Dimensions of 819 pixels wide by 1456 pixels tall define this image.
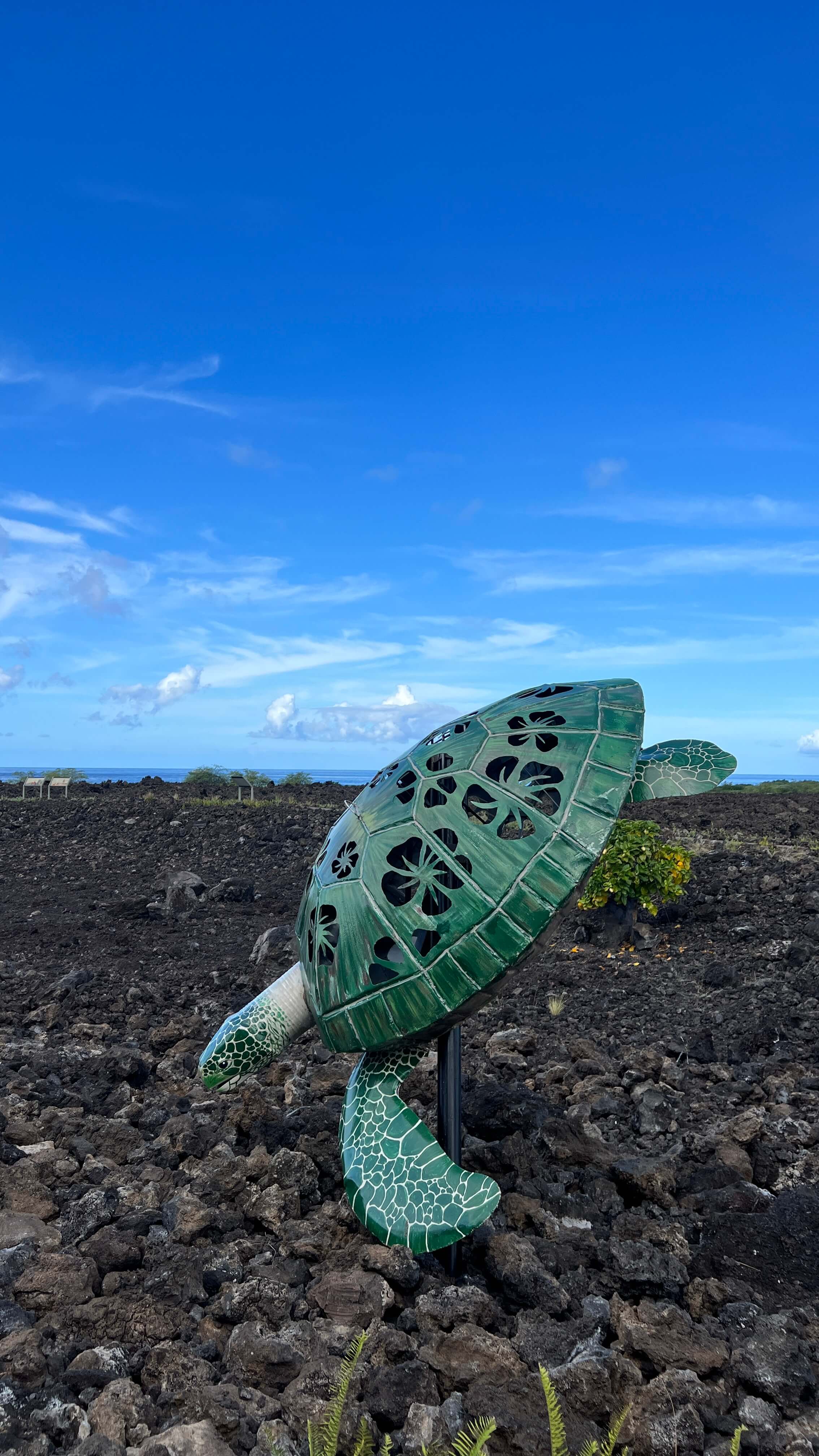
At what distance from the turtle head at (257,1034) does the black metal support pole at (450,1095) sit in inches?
26.5

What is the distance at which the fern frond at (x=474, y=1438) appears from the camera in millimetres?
2691

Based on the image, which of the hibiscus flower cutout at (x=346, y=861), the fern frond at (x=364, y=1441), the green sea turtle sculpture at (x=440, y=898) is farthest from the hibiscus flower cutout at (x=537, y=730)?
the fern frond at (x=364, y=1441)

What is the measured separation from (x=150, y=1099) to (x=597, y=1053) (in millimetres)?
3122

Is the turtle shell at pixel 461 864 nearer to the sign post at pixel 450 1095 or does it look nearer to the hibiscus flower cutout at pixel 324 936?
the hibiscus flower cutout at pixel 324 936

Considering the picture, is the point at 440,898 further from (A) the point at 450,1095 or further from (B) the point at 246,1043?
(B) the point at 246,1043

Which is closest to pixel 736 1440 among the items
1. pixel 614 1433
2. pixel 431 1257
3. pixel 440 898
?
pixel 614 1433

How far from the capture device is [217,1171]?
16.2 feet

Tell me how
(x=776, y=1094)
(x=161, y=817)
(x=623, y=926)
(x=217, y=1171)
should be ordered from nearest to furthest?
(x=217, y=1171) → (x=776, y=1094) → (x=623, y=926) → (x=161, y=817)

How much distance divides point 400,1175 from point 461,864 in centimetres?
132

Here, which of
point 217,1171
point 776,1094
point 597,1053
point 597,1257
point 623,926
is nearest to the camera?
point 597,1257

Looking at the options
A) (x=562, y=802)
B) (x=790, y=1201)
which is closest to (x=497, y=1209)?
(x=790, y=1201)

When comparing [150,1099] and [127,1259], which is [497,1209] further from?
[150,1099]

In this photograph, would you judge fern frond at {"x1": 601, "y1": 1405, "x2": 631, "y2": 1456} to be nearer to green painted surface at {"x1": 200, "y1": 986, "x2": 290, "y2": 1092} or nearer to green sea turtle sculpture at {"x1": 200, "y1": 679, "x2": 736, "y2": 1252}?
green sea turtle sculpture at {"x1": 200, "y1": 679, "x2": 736, "y2": 1252}

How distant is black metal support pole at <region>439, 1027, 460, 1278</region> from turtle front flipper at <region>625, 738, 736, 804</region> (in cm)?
141
